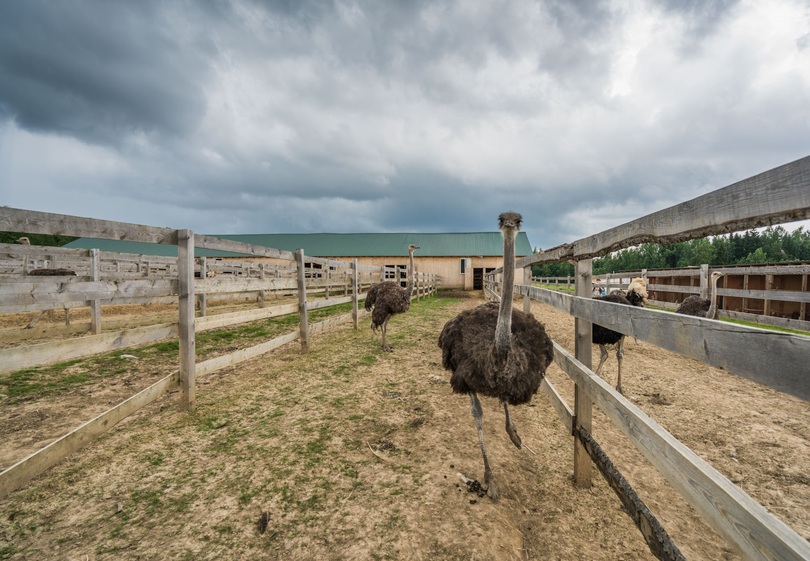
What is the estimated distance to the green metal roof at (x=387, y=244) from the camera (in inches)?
1204

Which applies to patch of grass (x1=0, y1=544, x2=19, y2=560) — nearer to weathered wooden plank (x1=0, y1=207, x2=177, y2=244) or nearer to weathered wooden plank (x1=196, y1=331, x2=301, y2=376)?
weathered wooden plank (x1=0, y1=207, x2=177, y2=244)

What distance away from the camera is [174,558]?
198cm

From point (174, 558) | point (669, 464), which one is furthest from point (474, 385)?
point (174, 558)

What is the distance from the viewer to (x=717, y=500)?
48.4 inches

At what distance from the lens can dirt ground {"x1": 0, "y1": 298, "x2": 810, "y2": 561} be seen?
213 cm

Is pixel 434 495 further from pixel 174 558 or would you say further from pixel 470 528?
pixel 174 558

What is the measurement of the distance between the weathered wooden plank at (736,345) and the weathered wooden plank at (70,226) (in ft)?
11.9

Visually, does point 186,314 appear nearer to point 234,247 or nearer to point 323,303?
point 234,247

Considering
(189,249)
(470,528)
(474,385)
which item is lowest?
(470,528)

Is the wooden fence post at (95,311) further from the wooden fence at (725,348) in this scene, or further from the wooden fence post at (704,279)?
the wooden fence post at (704,279)

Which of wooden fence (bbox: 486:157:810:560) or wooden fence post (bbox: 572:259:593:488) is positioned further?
wooden fence post (bbox: 572:259:593:488)

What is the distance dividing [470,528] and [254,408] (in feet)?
8.88

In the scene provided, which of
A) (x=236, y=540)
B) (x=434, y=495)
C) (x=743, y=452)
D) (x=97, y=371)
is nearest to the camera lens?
(x=236, y=540)

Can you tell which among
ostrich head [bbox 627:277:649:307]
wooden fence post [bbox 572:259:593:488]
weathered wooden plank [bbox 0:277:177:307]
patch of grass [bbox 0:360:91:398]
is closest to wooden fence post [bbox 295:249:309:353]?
weathered wooden plank [bbox 0:277:177:307]
